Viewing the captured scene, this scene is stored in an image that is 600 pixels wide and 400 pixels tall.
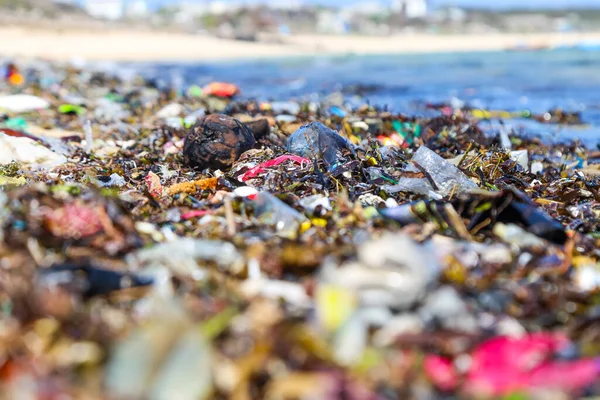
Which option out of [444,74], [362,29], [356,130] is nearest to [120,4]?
[362,29]

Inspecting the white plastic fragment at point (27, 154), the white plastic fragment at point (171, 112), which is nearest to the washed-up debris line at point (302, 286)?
the white plastic fragment at point (27, 154)

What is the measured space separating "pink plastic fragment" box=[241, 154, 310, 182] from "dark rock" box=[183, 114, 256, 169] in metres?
0.43

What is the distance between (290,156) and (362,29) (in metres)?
64.5

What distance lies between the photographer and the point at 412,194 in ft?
12.4

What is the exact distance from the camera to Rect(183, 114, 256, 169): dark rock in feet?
15.2

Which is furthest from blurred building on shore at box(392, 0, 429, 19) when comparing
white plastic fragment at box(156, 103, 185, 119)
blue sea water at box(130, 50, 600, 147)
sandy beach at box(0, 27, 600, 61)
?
white plastic fragment at box(156, 103, 185, 119)

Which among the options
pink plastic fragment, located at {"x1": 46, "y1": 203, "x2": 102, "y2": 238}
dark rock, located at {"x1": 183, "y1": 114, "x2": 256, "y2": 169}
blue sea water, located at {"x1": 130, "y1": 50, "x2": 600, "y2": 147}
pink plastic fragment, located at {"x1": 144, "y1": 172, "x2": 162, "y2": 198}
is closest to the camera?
pink plastic fragment, located at {"x1": 46, "y1": 203, "x2": 102, "y2": 238}

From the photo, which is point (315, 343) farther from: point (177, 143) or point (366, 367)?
point (177, 143)

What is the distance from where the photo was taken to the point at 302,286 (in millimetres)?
2135

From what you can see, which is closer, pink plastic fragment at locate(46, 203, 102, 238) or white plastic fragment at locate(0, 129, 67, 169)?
pink plastic fragment at locate(46, 203, 102, 238)

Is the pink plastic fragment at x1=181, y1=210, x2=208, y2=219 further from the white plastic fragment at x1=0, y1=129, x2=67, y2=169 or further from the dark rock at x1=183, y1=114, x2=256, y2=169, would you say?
the white plastic fragment at x1=0, y1=129, x2=67, y2=169

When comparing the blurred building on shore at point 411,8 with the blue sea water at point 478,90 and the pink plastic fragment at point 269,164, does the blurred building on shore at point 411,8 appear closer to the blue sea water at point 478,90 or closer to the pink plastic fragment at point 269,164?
the blue sea water at point 478,90

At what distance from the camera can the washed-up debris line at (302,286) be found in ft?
5.44

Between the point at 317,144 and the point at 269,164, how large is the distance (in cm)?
46
